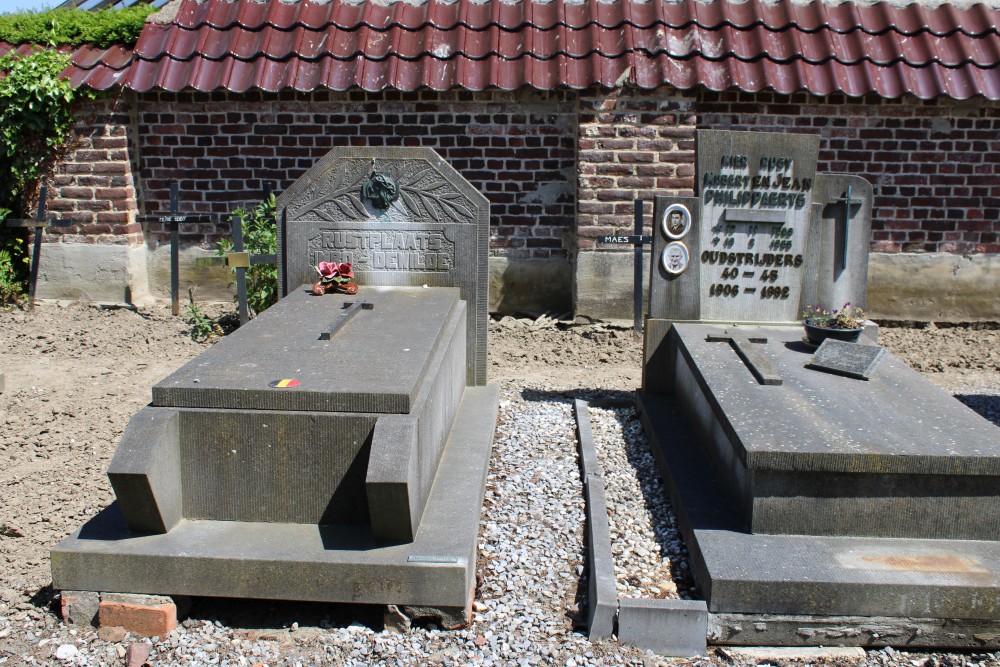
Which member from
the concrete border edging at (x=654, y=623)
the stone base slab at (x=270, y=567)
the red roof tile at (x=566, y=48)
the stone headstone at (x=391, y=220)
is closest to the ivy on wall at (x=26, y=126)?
the red roof tile at (x=566, y=48)

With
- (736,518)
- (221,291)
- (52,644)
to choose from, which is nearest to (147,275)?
(221,291)

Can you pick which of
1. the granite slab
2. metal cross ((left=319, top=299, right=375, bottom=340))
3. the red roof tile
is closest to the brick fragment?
the granite slab

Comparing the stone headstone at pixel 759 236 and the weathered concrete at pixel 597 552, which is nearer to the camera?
the weathered concrete at pixel 597 552

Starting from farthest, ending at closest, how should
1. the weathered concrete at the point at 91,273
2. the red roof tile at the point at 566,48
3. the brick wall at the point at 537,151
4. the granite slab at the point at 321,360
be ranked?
the weathered concrete at the point at 91,273, the brick wall at the point at 537,151, the red roof tile at the point at 566,48, the granite slab at the point at 321,360

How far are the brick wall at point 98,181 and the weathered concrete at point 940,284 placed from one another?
6822mm

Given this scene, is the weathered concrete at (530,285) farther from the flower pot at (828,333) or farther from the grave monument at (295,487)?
the grave monument at (295,487)

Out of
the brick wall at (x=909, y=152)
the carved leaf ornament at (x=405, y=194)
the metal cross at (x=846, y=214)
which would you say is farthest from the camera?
the brick wall at (x=909, y=152)

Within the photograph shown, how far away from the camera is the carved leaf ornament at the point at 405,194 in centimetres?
562

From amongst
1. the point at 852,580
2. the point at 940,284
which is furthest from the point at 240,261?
the point at 940,284

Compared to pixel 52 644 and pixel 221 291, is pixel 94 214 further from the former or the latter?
pixel 52 644

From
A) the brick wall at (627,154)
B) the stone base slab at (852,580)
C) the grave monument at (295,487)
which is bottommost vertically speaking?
the stone base slab at (852,580)

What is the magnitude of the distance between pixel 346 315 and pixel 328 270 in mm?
739

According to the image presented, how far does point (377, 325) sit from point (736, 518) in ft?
6.70

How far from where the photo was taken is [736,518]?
13.0 feet
